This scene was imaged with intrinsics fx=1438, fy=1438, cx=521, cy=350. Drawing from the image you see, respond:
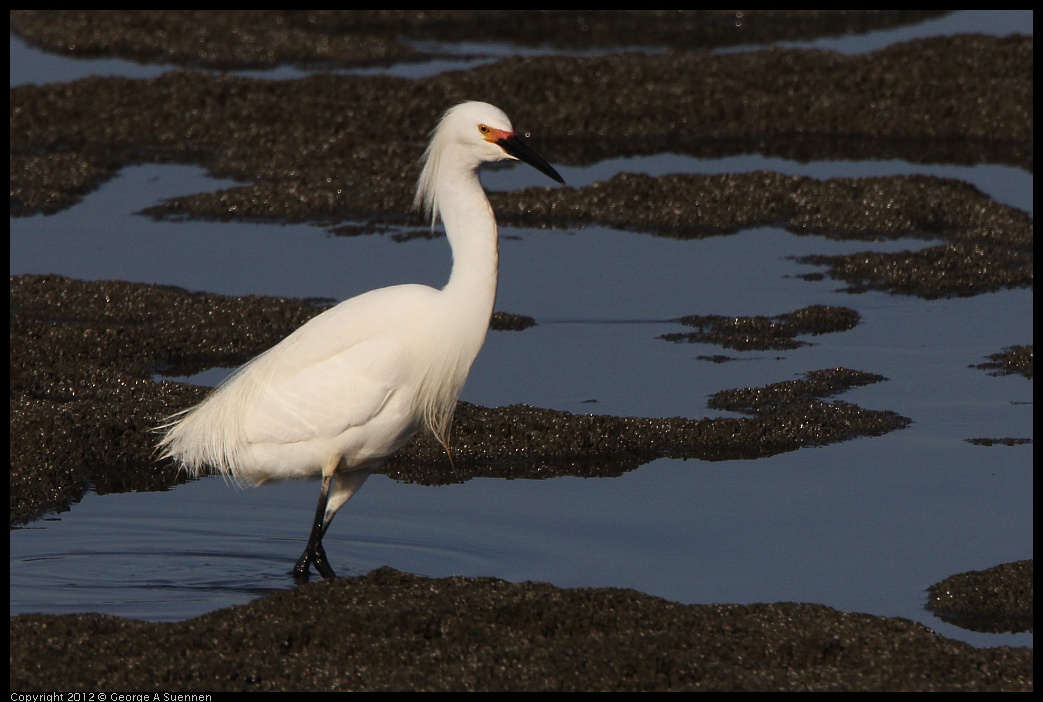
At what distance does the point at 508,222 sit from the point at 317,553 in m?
Result: 7.30

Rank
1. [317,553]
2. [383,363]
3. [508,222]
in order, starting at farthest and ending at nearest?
[508,222] → [317,553] → [383,363]

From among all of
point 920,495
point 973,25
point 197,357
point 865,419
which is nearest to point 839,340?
point 865,419

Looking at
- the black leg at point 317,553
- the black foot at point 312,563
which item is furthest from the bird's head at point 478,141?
the black foot at point 312,563

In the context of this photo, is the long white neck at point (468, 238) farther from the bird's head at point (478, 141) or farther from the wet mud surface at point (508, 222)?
the wet mud surface at point (508, 222)

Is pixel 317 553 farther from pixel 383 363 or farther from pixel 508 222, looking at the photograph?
pixel 508 222

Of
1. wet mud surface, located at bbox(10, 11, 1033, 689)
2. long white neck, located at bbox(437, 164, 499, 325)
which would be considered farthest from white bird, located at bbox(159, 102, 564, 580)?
wet mud surface, located at bbox(10, 11, 1033, 689)

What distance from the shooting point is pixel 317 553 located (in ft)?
20.2

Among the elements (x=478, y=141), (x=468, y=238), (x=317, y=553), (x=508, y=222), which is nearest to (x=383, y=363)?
(x=468, y=238)

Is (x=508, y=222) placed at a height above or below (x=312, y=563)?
above

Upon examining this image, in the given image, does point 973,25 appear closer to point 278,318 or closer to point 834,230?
point 834,230

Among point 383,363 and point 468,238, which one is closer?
point 468,238

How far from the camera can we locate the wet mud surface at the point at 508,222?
15.5 feet

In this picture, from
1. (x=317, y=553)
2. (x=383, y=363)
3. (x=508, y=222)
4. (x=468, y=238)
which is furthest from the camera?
(x=508, y=222)
